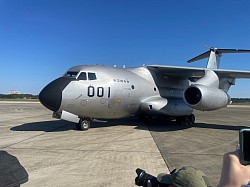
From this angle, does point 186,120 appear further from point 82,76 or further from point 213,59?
point 82,76

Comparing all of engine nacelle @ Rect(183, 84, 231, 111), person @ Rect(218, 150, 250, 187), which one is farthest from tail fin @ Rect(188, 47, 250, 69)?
person @ Rect(218, 150, 250, 187)

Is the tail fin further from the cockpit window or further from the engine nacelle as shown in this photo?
the cockpit window

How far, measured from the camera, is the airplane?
1177 cm

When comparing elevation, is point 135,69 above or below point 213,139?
above

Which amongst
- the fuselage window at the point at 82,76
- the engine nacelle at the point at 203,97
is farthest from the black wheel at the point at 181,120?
the fuselage window at the point at 82,76

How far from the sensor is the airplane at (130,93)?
1177 cm

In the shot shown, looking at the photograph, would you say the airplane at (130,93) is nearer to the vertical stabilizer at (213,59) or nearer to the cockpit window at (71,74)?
the cockpit window at (71,74)

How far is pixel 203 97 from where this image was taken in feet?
41.9

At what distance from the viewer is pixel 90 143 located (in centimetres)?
945

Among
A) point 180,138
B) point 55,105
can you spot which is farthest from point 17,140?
point 180,138

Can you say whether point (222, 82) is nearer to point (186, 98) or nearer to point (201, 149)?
point (186, 98)

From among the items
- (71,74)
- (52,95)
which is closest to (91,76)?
(71,74)

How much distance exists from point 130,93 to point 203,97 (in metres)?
3.55

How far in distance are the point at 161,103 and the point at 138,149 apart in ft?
21.7
